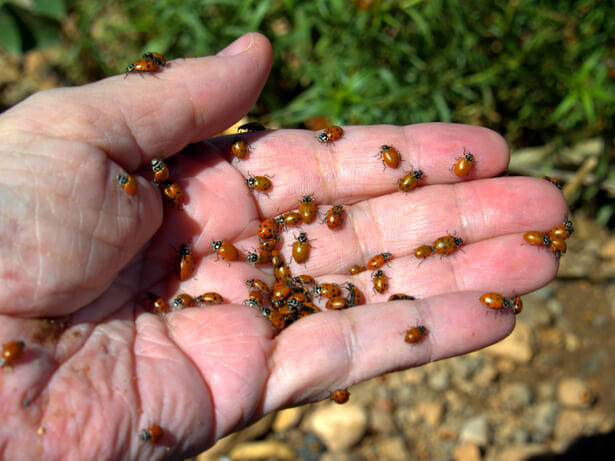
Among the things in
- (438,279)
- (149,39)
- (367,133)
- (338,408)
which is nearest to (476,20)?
(367,133)

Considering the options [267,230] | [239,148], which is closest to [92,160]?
[239,148]

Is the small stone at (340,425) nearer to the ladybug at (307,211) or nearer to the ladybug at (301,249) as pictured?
the ladybug at (301,249)

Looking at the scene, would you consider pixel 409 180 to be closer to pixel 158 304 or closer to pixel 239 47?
pixel 239 47

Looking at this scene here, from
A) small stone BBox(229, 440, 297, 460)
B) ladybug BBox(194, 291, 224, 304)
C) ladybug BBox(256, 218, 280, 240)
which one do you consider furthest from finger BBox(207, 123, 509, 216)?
small stone BBox(229, 440, 297, 460)

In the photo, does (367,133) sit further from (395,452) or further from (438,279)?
(395,452)

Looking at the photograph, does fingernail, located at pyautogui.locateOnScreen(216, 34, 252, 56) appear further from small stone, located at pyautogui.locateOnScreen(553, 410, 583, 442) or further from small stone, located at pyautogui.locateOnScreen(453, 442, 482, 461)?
small stone, located at pyautogui.locateOnScreen(553, 410, 583, 442)
